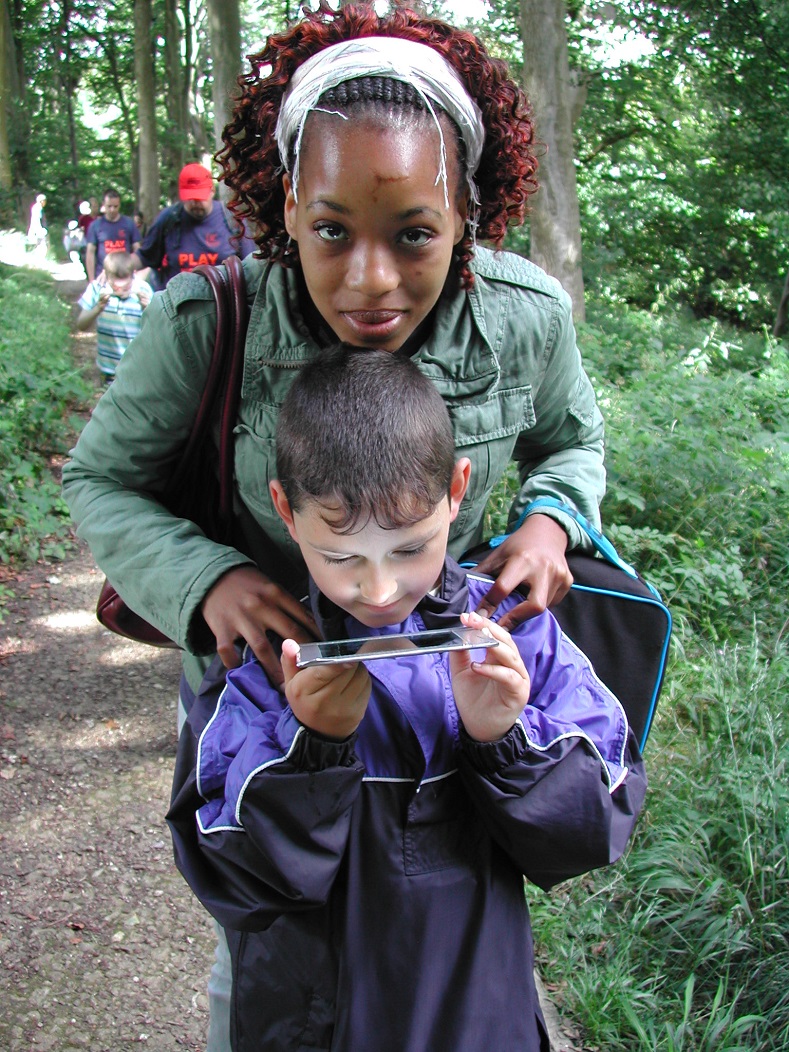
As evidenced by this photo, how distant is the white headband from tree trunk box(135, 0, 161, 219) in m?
19.2

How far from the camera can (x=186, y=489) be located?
1.92m

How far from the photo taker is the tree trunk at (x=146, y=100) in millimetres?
18969

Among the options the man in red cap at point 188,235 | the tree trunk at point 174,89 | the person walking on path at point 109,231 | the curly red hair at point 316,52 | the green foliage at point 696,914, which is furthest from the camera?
the tree trunk at point 174,89

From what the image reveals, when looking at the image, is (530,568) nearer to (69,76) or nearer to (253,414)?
(253,414)

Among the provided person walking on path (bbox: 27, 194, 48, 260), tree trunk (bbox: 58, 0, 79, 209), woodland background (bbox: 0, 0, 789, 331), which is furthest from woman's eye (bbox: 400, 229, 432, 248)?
tree trunk (bbox: 58, 0, 79, 209)

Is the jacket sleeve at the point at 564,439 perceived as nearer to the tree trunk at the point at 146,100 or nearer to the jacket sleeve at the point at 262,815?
the jacket sleeve at the point at 262,815

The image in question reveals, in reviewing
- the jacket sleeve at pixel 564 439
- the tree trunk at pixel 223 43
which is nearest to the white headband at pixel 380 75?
the jacket sleeve at pixel 564 439

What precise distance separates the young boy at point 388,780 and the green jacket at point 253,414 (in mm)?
176

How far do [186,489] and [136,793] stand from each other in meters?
2.57

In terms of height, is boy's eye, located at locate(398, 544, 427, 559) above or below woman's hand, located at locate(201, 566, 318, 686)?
above

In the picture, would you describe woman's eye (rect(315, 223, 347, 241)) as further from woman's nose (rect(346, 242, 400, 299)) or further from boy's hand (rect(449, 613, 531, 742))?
boy's hand (rect(449, 613, 531, 742))

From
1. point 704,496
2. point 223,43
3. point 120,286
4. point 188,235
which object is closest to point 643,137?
point 223,43

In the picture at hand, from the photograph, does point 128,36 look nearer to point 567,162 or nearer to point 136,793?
point 567,162

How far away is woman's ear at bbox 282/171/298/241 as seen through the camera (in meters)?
1.60
